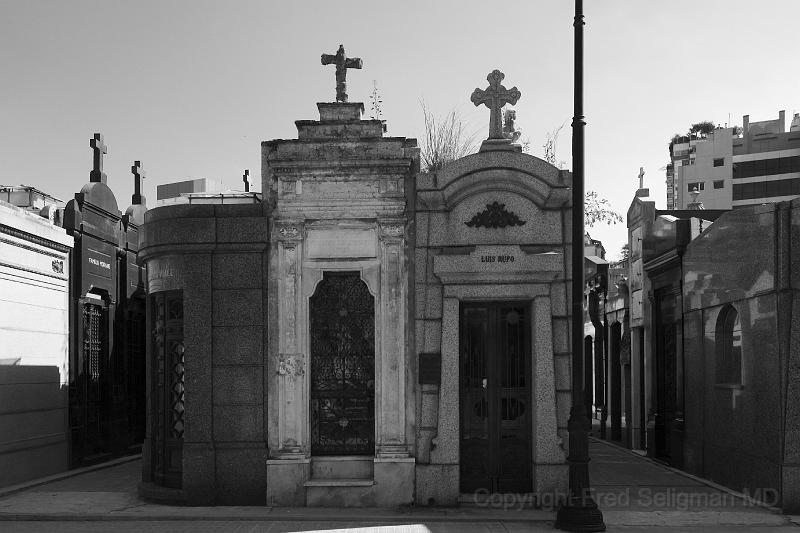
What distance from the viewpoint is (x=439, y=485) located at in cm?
1138

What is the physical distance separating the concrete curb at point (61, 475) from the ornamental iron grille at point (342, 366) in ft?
15.8

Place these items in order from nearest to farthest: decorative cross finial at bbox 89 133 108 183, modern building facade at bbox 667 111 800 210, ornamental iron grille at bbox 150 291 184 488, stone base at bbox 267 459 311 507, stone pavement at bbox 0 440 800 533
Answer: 1. stone pavement at bbox 0 440 800 533
2. stone base at bbox 267 459 311 507
3. ornamental iron grille at bbox 150 291 184 488
4. decorative cross finial at bbox 89 133 108 183
5. modern building facade at bbox 667 111 800 210

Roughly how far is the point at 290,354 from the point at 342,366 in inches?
29.0

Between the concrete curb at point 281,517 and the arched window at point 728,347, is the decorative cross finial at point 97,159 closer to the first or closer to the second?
the concrete curb at point 281,517

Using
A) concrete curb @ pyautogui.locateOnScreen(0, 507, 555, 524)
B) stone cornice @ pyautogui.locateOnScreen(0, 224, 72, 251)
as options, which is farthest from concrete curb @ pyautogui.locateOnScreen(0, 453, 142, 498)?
stone cornice @ pyautogui.locateOnScreen(0, 224, 72, 251)

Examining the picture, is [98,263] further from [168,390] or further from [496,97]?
[496,97]

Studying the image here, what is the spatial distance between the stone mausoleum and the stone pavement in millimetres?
448

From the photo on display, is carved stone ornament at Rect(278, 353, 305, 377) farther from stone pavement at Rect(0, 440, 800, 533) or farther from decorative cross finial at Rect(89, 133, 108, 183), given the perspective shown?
decorative cross finial at Rect(89, 133, 108, 183)

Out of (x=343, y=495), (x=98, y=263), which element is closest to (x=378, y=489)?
(x=343, y=495)

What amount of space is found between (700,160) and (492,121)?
54.3 m

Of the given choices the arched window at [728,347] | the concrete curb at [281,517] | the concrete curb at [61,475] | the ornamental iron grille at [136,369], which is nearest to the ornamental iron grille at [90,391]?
the concrete curb at [61,475]

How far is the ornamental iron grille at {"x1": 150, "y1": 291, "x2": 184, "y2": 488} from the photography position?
12.1 meters

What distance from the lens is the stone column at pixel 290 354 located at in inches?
456

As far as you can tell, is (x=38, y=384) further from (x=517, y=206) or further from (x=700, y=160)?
(x=700, y=160)
